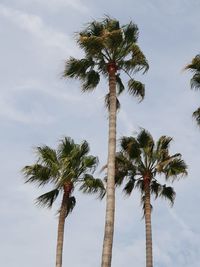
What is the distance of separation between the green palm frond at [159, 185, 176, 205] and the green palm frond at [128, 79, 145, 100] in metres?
7.90

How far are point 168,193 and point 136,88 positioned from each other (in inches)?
333

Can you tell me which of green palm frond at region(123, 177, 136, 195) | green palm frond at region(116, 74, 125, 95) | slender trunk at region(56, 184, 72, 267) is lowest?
slender trunk at region(56, 184, 72, 267)

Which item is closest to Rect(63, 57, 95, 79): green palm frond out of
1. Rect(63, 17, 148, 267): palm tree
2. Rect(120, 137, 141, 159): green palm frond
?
Rect(63, 17, 148, 267): palm tree

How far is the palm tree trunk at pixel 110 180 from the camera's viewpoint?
66.3 feet

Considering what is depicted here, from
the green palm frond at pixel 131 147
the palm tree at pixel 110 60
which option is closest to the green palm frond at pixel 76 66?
the palm tree at pixel 110 60

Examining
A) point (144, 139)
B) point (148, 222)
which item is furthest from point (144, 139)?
point (148, 222)

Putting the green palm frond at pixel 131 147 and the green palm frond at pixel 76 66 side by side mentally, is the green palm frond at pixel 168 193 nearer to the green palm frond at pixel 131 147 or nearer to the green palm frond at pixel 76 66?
the green palm frond at pixel 131 147

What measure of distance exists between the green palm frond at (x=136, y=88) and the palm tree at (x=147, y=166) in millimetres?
5891

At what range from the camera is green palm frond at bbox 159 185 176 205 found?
Answer: 32.2 metres

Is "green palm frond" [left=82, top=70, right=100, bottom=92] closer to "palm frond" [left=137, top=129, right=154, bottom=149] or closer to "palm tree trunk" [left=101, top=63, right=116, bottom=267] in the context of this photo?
"palm tree trunk" [left=101, top=63, right=116, bottom=267]

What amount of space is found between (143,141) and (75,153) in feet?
14.9

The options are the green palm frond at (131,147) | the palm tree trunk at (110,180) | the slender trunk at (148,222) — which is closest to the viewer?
the palm tree trunk at (110,180)

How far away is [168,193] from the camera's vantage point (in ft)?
106

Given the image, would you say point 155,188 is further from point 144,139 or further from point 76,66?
point 76,66
